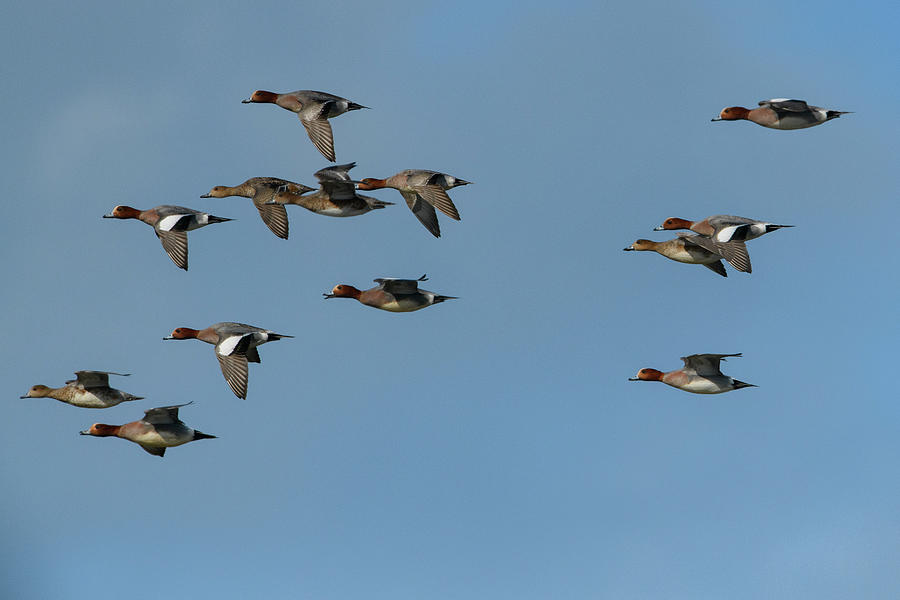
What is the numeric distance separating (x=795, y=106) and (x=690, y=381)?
6584mm

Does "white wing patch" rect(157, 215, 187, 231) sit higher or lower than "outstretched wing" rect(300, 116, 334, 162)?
lower

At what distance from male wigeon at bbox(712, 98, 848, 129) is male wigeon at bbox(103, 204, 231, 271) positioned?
12.3 m

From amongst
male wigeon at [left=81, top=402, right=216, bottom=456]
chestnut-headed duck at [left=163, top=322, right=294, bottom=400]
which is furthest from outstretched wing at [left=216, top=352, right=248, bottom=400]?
A: male wigeon at [left=81, top=402, right=216, bottom=456]

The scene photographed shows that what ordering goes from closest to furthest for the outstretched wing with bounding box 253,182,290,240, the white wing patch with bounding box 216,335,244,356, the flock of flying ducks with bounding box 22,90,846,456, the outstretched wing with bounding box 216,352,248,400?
the outstretched wing with bounding box 216,352,248,400
the white wing patch with bounding box 216,335,244,356
the flock of flying ducks with bounding box 22,90,846,456
the outstretched wing with bounding box 253,182,290,240

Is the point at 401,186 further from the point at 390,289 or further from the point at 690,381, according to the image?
the point at 690,381

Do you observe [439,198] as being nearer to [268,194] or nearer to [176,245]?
[268,194]

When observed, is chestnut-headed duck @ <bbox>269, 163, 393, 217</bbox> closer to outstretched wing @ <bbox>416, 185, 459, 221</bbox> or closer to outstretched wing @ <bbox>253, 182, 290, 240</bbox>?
outstretched wing @ <bbox>253, 182, 290, 240</bbox>

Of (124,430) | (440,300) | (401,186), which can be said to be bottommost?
(124,430)

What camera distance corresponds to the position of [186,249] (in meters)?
33.7

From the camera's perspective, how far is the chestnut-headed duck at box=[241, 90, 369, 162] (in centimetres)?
3397

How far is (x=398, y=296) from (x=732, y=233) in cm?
736

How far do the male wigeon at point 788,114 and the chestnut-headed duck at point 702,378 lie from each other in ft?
18.9

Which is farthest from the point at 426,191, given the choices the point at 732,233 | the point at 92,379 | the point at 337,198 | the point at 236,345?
the point at 92,379

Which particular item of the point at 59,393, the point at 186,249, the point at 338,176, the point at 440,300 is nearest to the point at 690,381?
the point at 440,300
